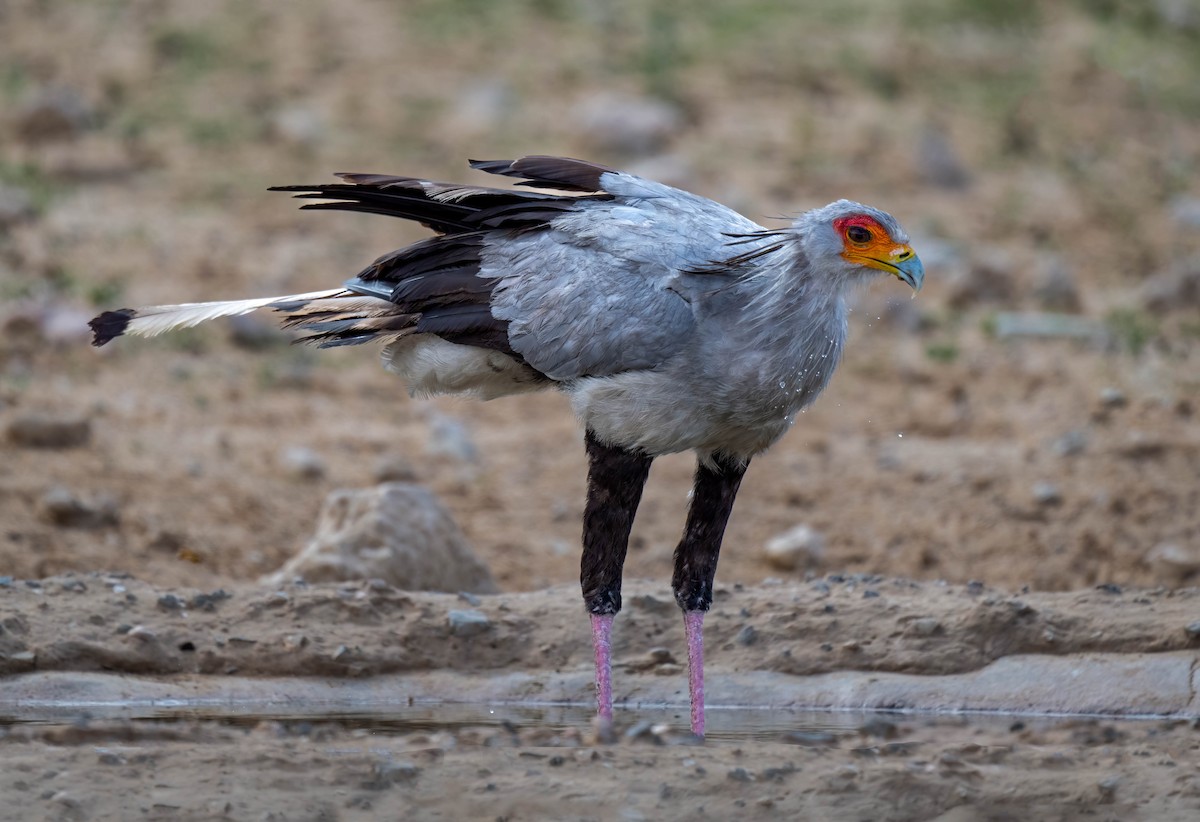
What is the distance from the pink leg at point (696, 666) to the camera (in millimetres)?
5090

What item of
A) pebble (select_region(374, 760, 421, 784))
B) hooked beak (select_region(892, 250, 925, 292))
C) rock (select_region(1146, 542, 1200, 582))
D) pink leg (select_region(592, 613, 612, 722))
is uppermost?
hooked beak (select_region(892, 250, 925, 292))

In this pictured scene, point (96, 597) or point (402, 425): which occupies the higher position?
point (402, 425)

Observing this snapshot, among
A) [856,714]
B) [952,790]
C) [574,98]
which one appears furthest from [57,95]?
[952,790]

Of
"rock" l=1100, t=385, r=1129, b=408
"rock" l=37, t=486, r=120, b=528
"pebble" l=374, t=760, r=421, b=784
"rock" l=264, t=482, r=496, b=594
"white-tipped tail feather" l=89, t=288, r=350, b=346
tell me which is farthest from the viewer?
"rock" l=1100, t=385, r=1129, b=408

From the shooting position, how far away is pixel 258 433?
8.65 metres

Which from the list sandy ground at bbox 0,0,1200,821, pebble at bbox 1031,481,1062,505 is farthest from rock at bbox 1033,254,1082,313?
pebble at bbox 1031,481,1062,505

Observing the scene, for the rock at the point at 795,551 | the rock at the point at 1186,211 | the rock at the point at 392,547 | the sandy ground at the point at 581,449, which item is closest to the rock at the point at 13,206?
the sandy ground at the point at 581,449

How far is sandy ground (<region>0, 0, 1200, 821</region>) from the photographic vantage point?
457cm

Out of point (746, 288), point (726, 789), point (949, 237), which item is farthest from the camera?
point (949, 237)

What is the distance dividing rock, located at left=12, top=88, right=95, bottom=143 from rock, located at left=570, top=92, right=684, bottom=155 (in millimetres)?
3505

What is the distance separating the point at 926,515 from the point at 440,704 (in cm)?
323

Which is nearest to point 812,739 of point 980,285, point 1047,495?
point 1047,495

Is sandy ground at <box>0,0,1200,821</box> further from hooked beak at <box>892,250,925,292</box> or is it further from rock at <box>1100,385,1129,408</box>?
hooked beak at <box>892,250,925,292</box>

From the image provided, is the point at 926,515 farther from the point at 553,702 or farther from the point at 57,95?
the point at 57,95
